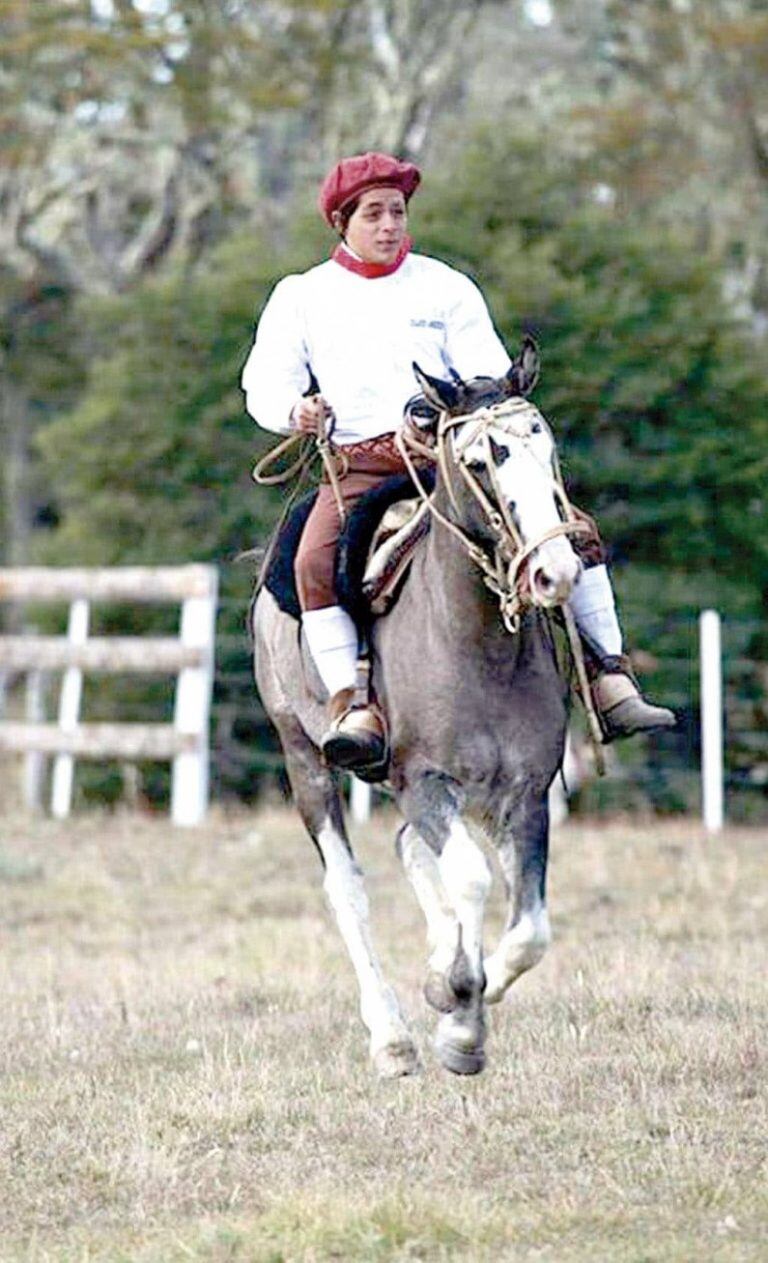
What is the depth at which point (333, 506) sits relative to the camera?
366 inches

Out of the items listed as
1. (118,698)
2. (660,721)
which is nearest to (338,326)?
(660,721)

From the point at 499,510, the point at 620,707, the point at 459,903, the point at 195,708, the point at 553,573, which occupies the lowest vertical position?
the point at 195,708

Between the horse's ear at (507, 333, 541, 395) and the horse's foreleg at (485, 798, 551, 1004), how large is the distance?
4.42 ft

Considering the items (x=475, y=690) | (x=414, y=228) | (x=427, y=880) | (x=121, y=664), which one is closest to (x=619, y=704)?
(x=475, y=690)

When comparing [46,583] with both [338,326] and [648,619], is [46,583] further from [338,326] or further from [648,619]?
[338,326]

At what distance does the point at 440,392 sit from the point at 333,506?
894mm

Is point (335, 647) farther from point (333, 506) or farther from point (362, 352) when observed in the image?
point (362, 352)

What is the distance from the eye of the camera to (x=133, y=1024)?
10.7 metres

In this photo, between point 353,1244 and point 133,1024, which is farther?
point 133,1024

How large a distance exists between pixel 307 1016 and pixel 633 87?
26.5 meters

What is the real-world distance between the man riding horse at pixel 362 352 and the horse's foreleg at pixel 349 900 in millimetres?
1004

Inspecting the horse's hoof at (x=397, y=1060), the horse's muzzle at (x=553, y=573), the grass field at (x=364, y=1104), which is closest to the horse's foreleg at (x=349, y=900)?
the horse's hoof at (x=397, y=1060)

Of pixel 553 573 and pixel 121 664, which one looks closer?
pixel 553 573

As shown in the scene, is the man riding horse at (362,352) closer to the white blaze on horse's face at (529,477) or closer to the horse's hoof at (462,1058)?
the white blaze on horse's face at (529,477)
